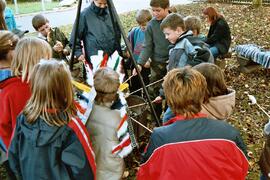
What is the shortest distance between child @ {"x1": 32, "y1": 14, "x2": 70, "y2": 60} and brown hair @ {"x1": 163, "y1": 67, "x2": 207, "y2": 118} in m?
2.53

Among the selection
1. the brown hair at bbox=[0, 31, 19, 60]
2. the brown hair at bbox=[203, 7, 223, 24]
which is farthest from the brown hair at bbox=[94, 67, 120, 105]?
the brown hair at bbox=[203, 7, 223, 24]

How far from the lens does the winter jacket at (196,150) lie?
1.89 m

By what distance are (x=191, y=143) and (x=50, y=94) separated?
35.7 inches

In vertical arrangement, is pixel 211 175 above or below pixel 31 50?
below

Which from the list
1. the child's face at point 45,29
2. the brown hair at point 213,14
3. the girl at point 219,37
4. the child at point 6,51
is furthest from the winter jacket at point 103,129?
the brown hair at point 213,14

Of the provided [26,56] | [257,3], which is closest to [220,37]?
[26,56]

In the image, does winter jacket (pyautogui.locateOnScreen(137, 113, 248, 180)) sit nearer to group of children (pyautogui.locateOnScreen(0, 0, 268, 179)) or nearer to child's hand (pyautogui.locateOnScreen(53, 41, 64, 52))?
group of children (pyautogui.locateOnScreen(0, 0, 268, 179))

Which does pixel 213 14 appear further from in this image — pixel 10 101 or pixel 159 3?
pixel 10 101

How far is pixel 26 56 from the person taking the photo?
2385 millimetres

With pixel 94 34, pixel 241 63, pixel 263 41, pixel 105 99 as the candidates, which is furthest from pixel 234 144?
pixel 263 41

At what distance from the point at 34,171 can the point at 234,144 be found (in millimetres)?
1281

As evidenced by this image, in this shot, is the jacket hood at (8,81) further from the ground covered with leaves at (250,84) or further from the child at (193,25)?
the child at (193,25)

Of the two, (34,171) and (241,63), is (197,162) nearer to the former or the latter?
(34,171)

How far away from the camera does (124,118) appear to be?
8.02 ft
